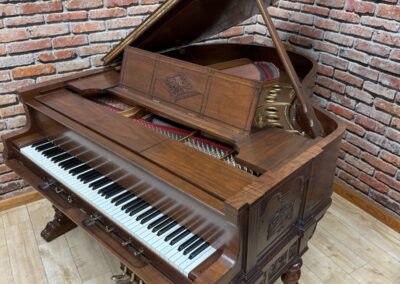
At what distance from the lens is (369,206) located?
2.71 metres

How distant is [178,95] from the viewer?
1.75 metres

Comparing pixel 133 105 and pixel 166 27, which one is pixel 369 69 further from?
pixel 133 105

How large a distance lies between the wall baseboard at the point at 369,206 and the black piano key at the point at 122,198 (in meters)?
1.91

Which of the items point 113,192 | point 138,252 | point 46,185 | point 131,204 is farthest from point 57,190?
point 138,252

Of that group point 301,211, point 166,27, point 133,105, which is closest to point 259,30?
point 166,27

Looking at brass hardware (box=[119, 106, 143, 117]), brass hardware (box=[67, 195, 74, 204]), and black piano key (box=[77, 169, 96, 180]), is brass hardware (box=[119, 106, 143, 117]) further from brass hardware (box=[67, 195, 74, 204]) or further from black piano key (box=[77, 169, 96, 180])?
brass hardware (box=[67, 195, 74, 204])

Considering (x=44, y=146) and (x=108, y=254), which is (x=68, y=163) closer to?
(x=44, y=146)

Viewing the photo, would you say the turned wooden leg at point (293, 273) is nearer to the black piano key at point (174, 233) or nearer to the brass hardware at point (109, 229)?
the black piano key at point (174, 233)

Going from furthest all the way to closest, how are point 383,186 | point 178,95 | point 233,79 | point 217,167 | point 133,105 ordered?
point 383,186 → point 133,105 → point 178,95 → point 233,79 → point 217,167

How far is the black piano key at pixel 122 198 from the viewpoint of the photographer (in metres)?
1.55

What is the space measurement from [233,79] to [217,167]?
1.31ft

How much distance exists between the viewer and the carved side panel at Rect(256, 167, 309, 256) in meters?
1.32

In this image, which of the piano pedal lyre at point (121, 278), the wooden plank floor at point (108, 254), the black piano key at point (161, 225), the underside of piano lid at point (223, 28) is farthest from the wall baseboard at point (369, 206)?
the black piano key at point (161, 225)

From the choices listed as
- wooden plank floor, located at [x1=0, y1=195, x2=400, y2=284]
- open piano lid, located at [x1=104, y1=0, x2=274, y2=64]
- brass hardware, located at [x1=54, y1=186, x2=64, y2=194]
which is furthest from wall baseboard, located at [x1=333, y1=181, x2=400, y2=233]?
brass hardware, located at [x1=54, y1=186, x2=64, y2=194]
